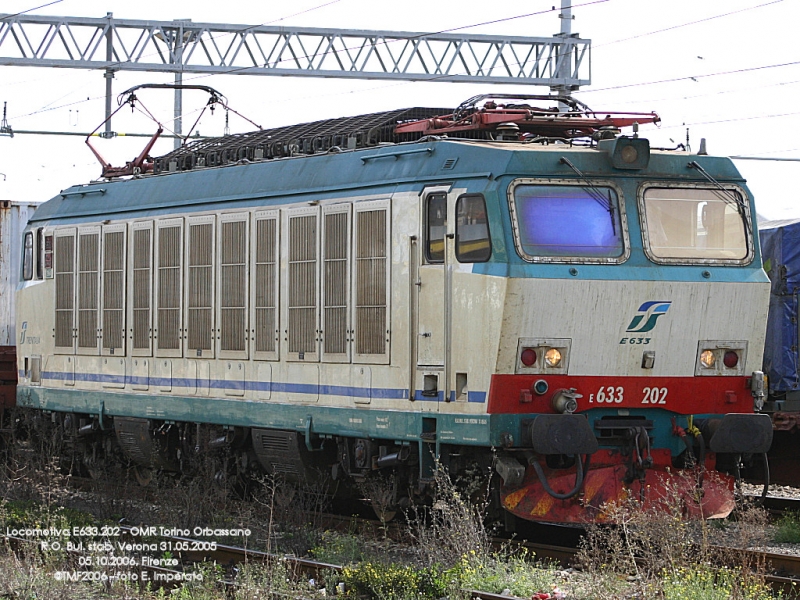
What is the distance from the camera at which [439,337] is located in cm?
1156

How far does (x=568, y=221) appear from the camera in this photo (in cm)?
1134

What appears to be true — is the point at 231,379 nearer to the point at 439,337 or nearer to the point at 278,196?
the point at 278,196

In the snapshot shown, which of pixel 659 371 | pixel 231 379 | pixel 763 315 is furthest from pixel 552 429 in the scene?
pixel 231 379

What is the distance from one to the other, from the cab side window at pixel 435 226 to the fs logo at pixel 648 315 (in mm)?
1663

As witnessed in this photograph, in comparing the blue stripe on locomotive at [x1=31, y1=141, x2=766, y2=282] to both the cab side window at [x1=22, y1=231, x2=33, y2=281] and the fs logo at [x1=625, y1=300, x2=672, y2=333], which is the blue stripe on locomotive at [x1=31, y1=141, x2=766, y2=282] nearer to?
the fs logo at [x1=625, y1=300, x2=672, y2=333]

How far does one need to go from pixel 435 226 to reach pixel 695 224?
2.20 metres

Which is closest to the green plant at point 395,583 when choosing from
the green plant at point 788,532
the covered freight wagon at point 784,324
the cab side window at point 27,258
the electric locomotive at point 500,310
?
the electric locomotive at point 500,310

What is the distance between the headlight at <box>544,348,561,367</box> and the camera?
443 inches

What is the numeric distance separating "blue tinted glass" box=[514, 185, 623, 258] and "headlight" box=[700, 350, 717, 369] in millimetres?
1190

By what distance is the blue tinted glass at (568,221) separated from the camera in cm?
1118

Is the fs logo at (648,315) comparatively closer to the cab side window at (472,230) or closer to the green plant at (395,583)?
the cab side window at (472,230)

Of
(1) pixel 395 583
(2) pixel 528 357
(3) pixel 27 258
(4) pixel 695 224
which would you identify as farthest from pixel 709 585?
(3) pixel 27 258

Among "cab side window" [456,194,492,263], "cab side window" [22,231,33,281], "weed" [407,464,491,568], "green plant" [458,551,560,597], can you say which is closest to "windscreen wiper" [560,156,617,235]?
"cab side window" [456,194,492,263]

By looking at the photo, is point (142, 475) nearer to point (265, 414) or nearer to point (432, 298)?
point (265, 414)
